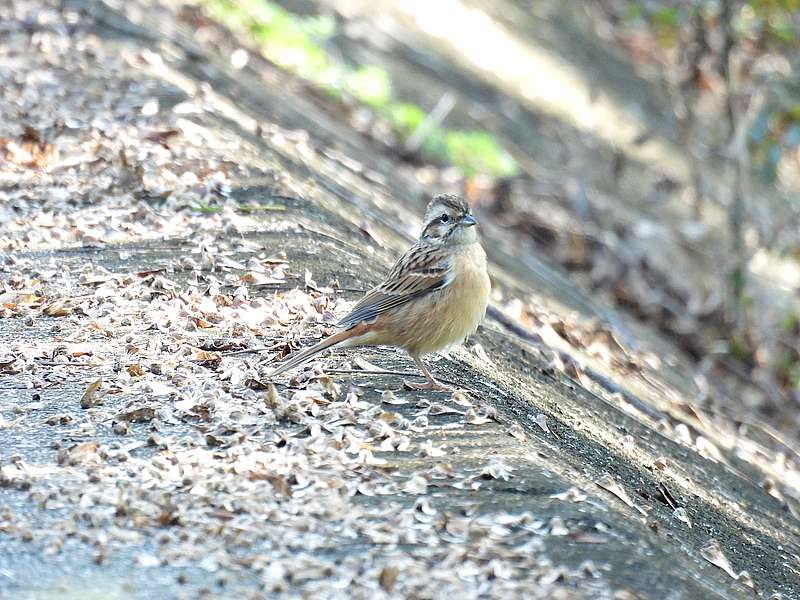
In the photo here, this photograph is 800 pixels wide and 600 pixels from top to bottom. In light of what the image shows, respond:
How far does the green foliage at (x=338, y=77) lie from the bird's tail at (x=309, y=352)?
6.84m

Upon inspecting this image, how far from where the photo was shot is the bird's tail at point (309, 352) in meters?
5.40

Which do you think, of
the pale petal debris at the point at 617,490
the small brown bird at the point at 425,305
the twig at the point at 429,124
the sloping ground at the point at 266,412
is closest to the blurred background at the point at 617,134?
the twig at the point at 429,124

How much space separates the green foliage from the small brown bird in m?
6.35

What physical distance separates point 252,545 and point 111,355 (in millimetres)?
1716

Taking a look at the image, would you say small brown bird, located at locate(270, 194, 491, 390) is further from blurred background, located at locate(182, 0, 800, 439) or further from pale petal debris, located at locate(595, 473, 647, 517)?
blurred background, located at locate(182, 0, 800, 439)

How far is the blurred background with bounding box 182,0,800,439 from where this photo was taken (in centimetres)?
1035

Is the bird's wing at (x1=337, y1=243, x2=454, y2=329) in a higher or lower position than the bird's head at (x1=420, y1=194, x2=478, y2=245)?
lower

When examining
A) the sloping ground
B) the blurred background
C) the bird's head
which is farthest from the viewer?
the blurred background

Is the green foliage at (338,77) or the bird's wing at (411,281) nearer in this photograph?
the bird's wing at (411,281)

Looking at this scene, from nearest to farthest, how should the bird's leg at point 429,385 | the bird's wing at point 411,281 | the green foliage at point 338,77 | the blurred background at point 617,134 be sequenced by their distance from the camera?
the bird's leg at point 429,385 < the bird's wing at point 411,281 < the blurred background at point 617,134 < the green foliage at point 338,77

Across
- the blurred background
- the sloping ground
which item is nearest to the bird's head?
the sloping ground

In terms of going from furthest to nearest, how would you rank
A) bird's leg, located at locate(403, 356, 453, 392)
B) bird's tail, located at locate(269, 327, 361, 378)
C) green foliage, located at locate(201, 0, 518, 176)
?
green foliage, located at locate(201, 0, 518, 176) < bird's leg, located at locate(403, 356, 453, 392) < bird's tail, located at locate(269, 327, 361, 378)

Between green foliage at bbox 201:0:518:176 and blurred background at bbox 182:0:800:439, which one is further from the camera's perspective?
green foliage at bbox 201:0:518:176

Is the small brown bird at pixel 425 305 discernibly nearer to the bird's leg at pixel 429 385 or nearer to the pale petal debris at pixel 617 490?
the bird's leg at pixel 429 385
